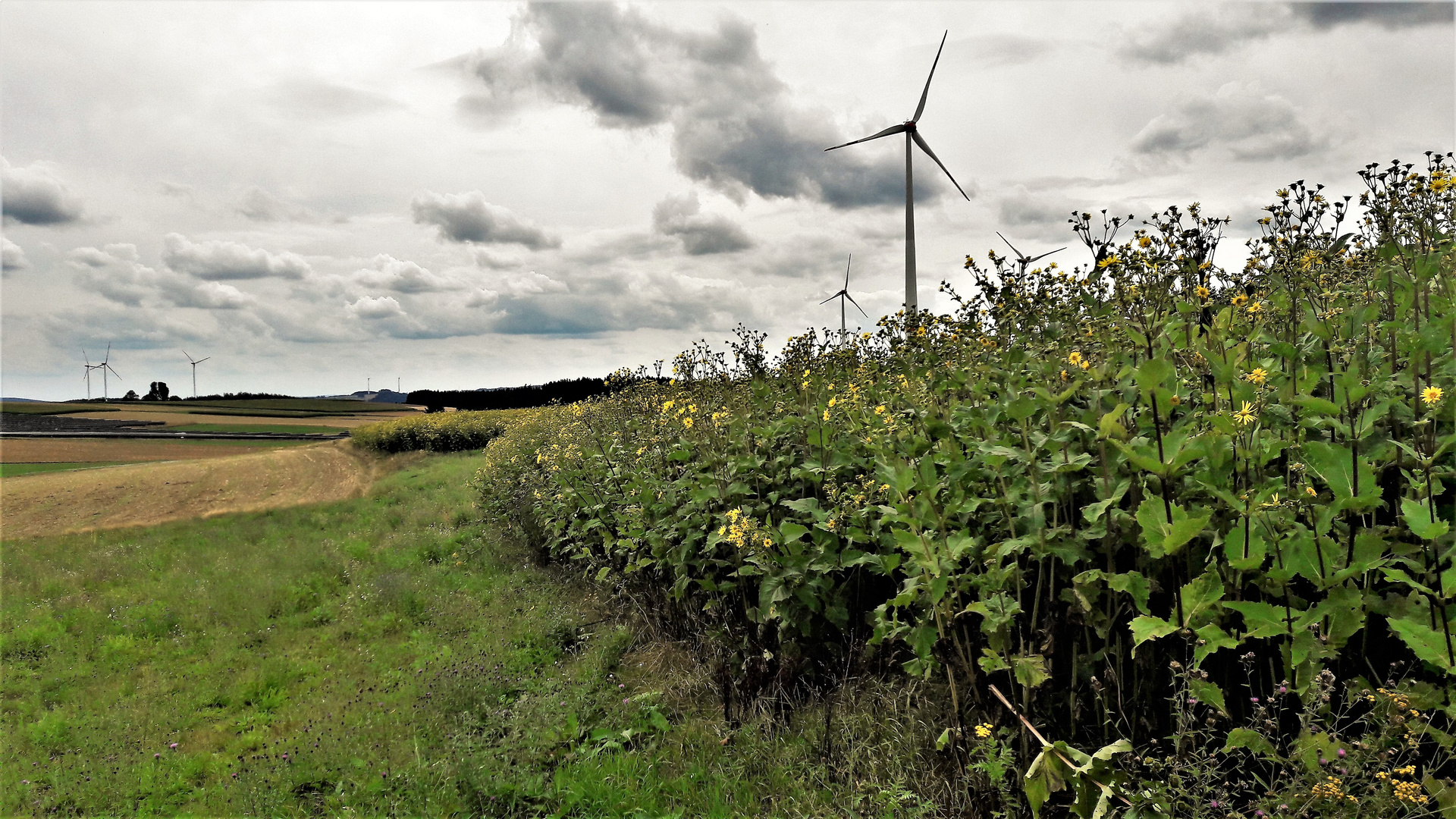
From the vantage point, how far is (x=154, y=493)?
18922 millimetres

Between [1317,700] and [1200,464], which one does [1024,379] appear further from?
[1317,700]

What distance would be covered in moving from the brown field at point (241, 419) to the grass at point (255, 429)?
0.51 metres

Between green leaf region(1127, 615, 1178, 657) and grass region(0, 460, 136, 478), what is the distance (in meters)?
30.2

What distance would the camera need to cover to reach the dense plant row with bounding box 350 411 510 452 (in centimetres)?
3459

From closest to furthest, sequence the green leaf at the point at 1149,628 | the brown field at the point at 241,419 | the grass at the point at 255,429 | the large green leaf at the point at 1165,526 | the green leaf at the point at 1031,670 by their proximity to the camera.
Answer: the large green leaf at the point at 1165,526 < the green leaf at the point at 1149,628 < the green leaf at the point at 1031,670 < the grass at the point at 255,429 < the brown field at the point at 241,419

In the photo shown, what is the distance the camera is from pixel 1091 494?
3354mm

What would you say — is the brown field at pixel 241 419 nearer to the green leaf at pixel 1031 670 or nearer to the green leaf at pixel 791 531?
the green leaf at pixel 791 531

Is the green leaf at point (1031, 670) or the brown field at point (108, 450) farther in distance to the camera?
the brown field at point (108, 450)

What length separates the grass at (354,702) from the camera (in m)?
4.65

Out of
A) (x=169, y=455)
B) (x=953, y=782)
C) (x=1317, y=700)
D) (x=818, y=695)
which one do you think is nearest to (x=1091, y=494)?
(x=1317, y=700)

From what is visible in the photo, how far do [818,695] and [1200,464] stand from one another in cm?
286

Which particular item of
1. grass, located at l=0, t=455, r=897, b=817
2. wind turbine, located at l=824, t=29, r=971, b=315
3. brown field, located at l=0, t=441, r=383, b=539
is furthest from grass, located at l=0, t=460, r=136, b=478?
wind turbine, located at l=824, t=29, r=971, b=315

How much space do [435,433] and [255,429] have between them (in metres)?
19.6

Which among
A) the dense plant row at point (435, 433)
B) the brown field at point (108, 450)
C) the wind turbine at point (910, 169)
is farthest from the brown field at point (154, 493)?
the wind turbine at point (910, 169)
